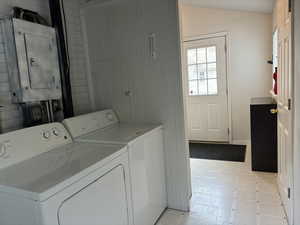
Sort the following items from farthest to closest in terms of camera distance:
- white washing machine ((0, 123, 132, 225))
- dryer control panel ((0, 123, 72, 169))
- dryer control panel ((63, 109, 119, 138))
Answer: dryer control panel ((63, 109, 119, 138)) → dryer control panel ((0, 123, 72, 169)) → white washing machine ((0, 123, 132, 225))

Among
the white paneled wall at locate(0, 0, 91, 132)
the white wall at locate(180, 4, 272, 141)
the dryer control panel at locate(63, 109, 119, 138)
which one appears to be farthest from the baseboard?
the white paneled wall at locate(0, 0, 91, 132)

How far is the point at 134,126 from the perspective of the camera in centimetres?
221

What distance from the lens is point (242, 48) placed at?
3916 millimetres

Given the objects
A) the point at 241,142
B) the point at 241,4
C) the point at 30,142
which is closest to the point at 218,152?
the point at 241,142

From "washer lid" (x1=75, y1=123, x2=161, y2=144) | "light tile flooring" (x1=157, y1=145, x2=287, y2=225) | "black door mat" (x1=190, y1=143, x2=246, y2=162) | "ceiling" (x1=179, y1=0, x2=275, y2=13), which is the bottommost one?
"light tile flooring" (x1=157, y1=145, x2=287, y2=225)

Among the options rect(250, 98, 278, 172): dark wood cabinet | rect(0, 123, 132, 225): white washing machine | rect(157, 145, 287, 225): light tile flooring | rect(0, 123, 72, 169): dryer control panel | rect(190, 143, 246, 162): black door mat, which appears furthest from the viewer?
rect(190, 143, 246, 162): black door mat

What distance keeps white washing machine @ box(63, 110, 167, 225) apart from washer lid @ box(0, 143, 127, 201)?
0.57 ft

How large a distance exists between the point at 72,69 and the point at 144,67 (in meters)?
0.80

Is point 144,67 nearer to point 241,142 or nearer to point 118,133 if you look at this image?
point 118,133

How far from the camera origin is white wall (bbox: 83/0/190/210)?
2.10m

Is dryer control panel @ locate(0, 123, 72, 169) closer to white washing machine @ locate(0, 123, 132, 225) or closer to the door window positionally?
white washing machine @ locate(0, 123, 132, 225)

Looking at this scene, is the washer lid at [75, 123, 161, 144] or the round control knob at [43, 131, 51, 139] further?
the washer lid at [75, 123, 161, 144]

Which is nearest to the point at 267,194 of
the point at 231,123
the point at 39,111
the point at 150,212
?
the point at 150,212

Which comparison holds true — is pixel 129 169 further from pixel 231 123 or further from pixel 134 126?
pixel 231 123
